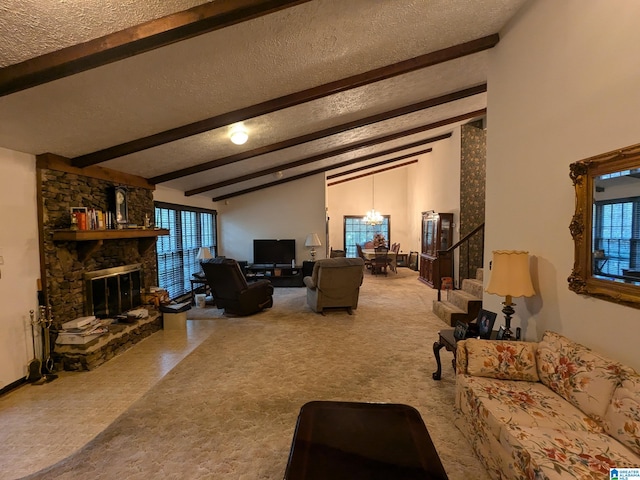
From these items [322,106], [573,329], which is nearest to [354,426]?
[573,329]

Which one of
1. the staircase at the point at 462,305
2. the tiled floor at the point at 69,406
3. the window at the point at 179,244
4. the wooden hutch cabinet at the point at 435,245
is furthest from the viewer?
the wooden hutch cabinet at the point at 435,245

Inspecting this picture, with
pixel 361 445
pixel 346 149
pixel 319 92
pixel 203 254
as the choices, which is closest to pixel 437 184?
pixel 346 149

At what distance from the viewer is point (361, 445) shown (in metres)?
1.59

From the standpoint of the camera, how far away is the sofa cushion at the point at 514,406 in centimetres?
179

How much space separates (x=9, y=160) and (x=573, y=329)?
5119 mm

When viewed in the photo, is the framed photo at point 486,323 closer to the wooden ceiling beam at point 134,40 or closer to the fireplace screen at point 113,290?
the wooden ceiling beam at point 134,40

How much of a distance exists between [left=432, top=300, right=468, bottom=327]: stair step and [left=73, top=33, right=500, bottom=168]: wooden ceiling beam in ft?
11.5

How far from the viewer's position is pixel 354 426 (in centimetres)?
176

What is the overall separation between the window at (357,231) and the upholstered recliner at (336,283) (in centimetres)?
658

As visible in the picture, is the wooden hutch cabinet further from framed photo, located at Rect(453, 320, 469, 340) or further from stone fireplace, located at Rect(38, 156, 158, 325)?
stone fireplace, located at Rect(38, 156, 158, 325)

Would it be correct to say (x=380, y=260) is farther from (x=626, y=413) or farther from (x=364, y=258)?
(x=626, y=413)

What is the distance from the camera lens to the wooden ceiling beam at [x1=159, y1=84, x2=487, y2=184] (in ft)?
14.8

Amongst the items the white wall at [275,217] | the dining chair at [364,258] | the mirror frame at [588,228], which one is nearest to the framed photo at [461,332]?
the mirror frame at [588,228]

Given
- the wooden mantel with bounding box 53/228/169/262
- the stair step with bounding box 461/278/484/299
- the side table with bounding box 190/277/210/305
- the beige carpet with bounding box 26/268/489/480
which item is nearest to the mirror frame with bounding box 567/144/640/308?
the beige carpet with bounding box 26/268/489/480
